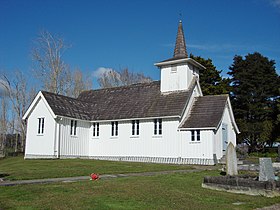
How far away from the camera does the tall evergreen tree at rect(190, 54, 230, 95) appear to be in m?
47.1

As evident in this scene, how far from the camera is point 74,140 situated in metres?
33.3

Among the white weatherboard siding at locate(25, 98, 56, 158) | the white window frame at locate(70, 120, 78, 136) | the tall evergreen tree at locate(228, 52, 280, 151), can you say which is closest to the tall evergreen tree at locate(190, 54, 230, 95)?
the tall evergreen tree at locate(228, 52, 280, 151)

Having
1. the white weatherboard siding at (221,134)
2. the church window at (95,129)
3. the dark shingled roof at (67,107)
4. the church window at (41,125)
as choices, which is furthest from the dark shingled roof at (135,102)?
the church window at (41,125)

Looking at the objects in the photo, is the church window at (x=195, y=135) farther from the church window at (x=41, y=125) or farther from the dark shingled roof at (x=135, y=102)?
the church window at (x=41, y=125)

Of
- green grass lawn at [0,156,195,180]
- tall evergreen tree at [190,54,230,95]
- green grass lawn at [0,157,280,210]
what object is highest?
tall evergreen tree at [190,54,230,95]

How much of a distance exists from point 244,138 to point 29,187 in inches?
1536

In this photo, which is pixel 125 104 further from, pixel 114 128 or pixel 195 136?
pixel 195 136

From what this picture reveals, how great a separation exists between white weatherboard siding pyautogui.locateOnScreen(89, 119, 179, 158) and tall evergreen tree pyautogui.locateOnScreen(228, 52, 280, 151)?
677 inches

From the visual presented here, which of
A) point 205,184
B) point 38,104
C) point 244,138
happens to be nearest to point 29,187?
point 205,184

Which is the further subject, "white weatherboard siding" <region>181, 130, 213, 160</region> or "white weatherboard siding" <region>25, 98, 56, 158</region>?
"white weatherboard siding" <region>25, 98, 56, 158</region>

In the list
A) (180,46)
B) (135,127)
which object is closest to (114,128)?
(135,127)

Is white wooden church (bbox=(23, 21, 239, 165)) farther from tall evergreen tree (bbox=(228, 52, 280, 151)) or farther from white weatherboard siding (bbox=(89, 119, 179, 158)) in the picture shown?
tall evergreen tree (bbox=(228, 52, 280, 151))

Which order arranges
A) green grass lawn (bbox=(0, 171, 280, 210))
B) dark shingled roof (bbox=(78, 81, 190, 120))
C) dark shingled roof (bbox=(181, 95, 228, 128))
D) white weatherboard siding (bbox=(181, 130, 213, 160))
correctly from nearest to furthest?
green grass lawn (bbox=(0, 171, 280, 210))
white weatherboard siding (bbox=(181, 130, 213, 160))
dark shingled roof (bbox=(181, 95, 228, 128))
dark shingled roof (bbox=(78, 81, 190, 120))

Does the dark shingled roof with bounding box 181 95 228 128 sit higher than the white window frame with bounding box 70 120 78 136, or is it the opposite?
the dark shingled roof with bounding box 181 95 228 128
